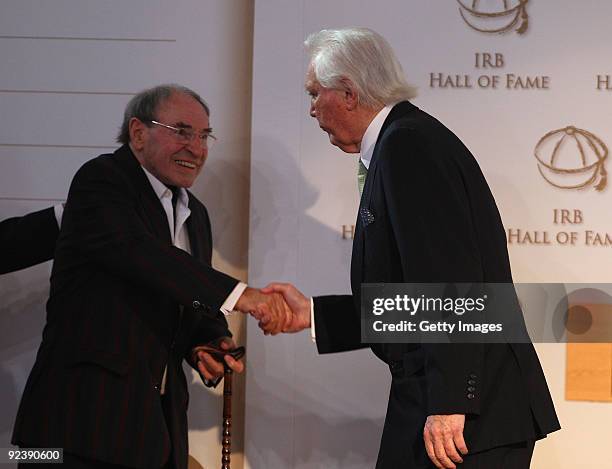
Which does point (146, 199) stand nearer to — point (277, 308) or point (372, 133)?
point (277, 308)

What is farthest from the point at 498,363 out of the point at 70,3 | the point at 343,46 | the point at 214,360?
the point at 70,3

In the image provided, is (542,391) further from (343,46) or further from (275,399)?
(275,399)

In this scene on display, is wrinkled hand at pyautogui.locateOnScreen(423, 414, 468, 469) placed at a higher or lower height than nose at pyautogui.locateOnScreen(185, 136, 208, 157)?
lower

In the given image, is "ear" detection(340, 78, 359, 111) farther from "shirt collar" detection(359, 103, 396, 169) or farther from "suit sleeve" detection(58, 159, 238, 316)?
"suit sleeve" detection(58, 159, 238, 316)

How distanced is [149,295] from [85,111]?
1154mm

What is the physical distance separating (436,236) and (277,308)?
2.97 feet

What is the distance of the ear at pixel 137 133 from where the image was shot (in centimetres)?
306

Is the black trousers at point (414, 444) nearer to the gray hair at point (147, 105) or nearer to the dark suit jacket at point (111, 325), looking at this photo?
the dark suit jacket at point (111, 325)

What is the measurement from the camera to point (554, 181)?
3459 mm

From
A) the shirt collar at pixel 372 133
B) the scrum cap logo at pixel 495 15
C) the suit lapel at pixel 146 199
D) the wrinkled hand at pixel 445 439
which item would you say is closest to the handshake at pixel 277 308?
the suit lapel at pixel 146 199

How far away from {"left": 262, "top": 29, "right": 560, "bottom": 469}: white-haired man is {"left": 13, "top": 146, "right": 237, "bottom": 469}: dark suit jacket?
692 millimetres

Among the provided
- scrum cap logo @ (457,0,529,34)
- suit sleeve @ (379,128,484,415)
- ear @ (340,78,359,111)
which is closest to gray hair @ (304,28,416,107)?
ear @ (340,78,359,111)

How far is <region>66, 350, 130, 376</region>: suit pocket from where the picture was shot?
2725mm

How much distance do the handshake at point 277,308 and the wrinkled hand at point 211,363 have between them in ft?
0.61
